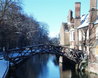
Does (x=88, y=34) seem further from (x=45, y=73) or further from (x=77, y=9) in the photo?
(x=45, y=73)

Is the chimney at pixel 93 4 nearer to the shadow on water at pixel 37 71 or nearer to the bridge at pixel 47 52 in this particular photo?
the bridge at pixel 47 52

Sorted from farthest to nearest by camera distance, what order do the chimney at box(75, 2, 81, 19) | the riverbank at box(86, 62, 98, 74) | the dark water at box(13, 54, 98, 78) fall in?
the chimney at box(75, 2, 81, 19) < the dark water at box(13, 54, 98, 78) < the riverbank at box(86, 62, 98, 74)

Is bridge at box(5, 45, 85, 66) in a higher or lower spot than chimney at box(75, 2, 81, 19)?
lower

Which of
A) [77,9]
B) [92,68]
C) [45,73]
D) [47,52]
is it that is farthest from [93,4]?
[45,73]

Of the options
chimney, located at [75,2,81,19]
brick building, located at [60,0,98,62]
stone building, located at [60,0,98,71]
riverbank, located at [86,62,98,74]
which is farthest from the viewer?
chimney, located at [75,2,81,19]

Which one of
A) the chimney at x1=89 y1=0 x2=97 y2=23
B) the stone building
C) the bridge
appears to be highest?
the chimney at x1=89 y1=0 x2=97 y2=23

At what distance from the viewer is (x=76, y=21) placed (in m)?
32.2

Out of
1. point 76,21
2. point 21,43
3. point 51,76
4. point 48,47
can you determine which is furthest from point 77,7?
point 21,43

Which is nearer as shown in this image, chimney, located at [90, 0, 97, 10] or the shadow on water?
the shadow on water

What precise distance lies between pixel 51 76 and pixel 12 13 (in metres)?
15.6

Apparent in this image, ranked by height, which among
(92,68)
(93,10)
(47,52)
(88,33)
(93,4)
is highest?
(93,4)

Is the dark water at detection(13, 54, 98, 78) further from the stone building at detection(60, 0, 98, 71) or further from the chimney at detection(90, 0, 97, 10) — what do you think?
the chimney at detection(90, 0, 97, 10)

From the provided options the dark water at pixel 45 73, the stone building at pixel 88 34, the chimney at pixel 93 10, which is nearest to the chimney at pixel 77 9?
the stone building at pixel 88 34

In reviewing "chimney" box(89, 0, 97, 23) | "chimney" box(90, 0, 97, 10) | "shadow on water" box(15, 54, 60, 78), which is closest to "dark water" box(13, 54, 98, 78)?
"shadow on water" box(15, 54, 60, 78)
